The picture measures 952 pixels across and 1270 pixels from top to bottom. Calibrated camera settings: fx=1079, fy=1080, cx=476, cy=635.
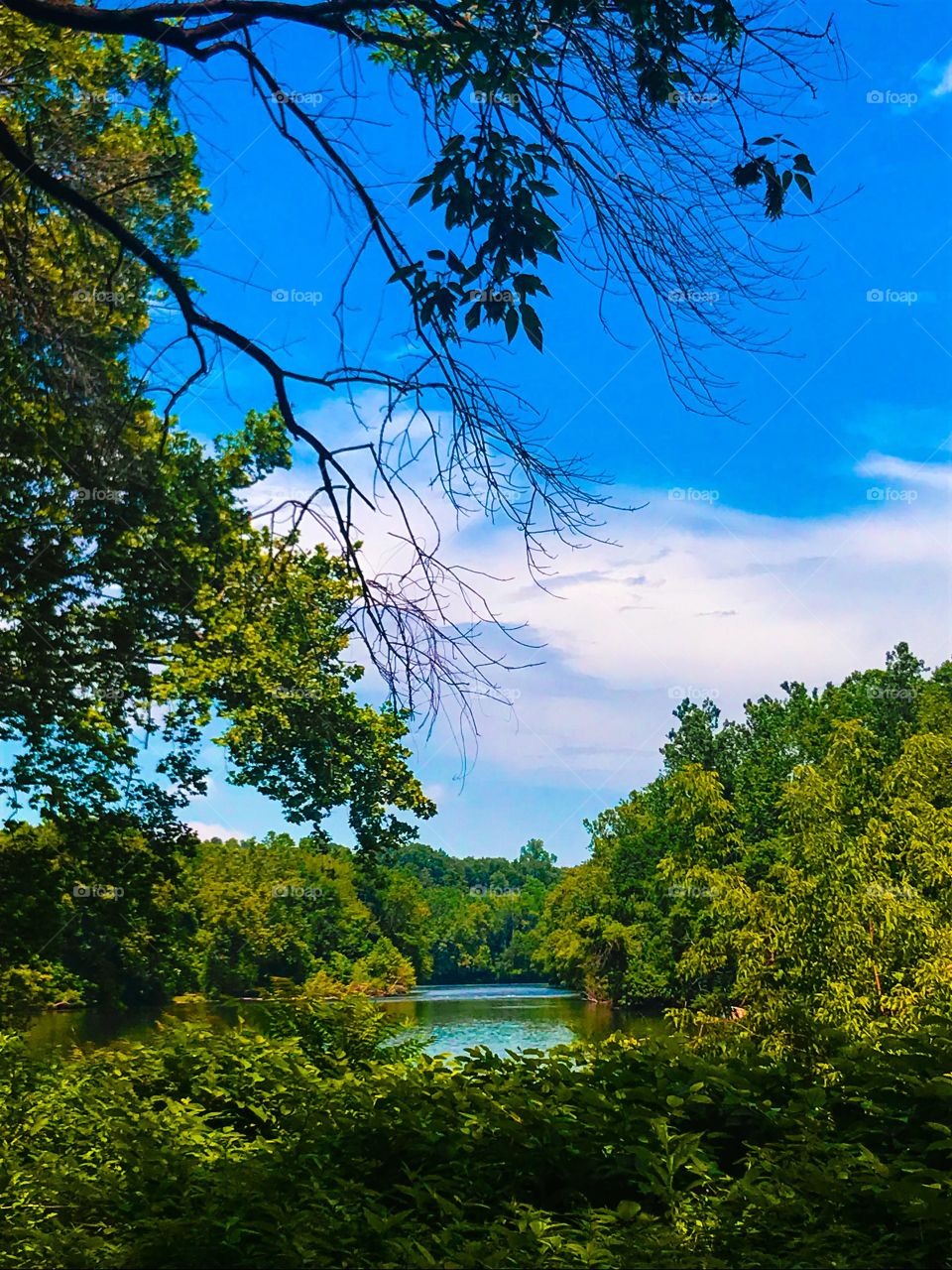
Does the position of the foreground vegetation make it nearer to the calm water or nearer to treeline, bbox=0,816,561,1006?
the calm water

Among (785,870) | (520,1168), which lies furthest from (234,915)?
(520,1168)

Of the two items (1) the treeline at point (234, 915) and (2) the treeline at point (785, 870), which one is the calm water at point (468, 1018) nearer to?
(1) the treeline at point (234, 915)

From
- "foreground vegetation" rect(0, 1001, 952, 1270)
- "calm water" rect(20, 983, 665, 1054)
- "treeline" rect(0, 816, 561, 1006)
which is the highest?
"treeline" rect(0, 816, 561, 1006)

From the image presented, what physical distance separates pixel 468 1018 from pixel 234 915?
4.74 metres

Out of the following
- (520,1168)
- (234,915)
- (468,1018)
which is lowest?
(468,1018)

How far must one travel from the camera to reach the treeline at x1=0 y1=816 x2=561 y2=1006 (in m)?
8.80

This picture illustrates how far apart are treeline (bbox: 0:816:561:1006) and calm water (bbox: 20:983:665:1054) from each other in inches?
13.2

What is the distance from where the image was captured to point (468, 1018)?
1591cm

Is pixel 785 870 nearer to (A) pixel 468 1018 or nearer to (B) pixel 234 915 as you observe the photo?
(A) pixel 468 1018

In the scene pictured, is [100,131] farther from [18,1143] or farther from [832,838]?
[832,838]

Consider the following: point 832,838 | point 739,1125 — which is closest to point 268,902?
point 832,838

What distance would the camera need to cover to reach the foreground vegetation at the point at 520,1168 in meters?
2.17

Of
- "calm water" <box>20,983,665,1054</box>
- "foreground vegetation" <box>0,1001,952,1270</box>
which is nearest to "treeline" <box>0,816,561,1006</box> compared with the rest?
"calm water" <box>20,983,665,1054</box>

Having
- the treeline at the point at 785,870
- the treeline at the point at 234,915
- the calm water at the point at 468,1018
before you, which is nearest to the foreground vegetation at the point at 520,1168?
the calm water at the point at 468,1018
